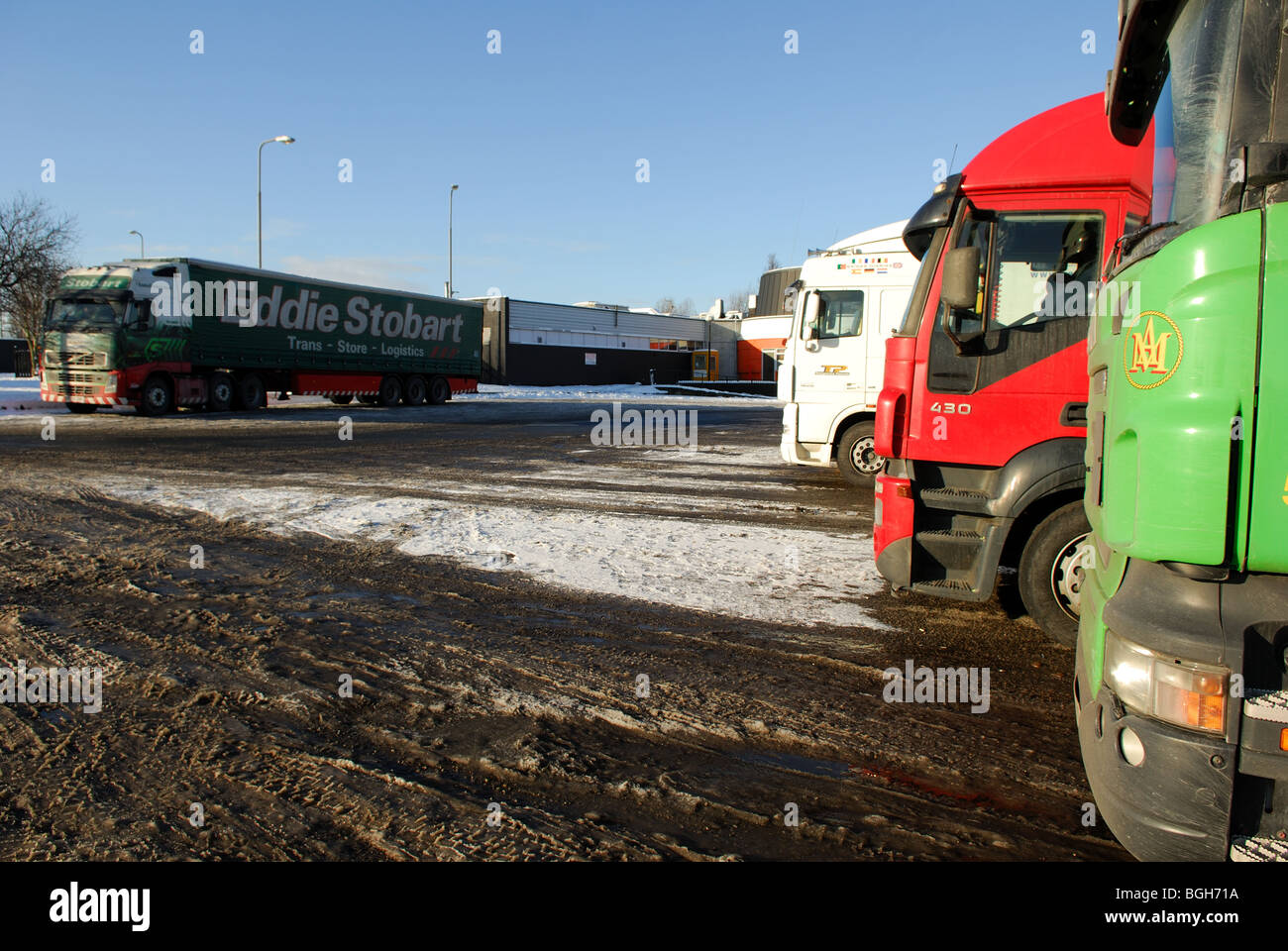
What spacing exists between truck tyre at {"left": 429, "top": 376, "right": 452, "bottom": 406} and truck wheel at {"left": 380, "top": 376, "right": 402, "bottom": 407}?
1.63m

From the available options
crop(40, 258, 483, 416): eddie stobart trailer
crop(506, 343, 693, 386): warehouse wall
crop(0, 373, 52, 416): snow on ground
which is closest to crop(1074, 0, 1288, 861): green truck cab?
crop(40, 258, 483, 416): eddie stobart trailer

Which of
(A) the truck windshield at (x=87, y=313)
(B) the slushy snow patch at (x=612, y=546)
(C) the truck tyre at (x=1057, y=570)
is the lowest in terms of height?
(B) the slushy snow patch at (x=612, y=546)

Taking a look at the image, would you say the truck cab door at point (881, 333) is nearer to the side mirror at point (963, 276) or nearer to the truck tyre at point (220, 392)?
the side mirror at point (963, 276)

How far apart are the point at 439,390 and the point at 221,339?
31.1 ft

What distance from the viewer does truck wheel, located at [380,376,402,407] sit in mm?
29125

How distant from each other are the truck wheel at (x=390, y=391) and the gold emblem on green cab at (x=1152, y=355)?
93.2 feet

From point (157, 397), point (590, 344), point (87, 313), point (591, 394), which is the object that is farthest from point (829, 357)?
point (590, 344)

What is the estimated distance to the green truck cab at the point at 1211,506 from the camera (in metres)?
2.27

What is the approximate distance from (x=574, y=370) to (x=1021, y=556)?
46744mm

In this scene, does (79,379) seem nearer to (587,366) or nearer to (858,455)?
(858,455)

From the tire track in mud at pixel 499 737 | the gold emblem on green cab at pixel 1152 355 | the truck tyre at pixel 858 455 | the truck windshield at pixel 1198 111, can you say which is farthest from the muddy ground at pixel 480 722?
the truck tyre at pixel 858 455

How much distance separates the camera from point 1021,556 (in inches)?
193

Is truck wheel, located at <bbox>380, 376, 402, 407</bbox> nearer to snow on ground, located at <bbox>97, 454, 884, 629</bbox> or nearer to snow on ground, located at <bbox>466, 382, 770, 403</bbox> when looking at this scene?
snow on ground, located at <bbox>466, 382, 770, 403</bbox>

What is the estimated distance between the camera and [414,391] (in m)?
30.5
